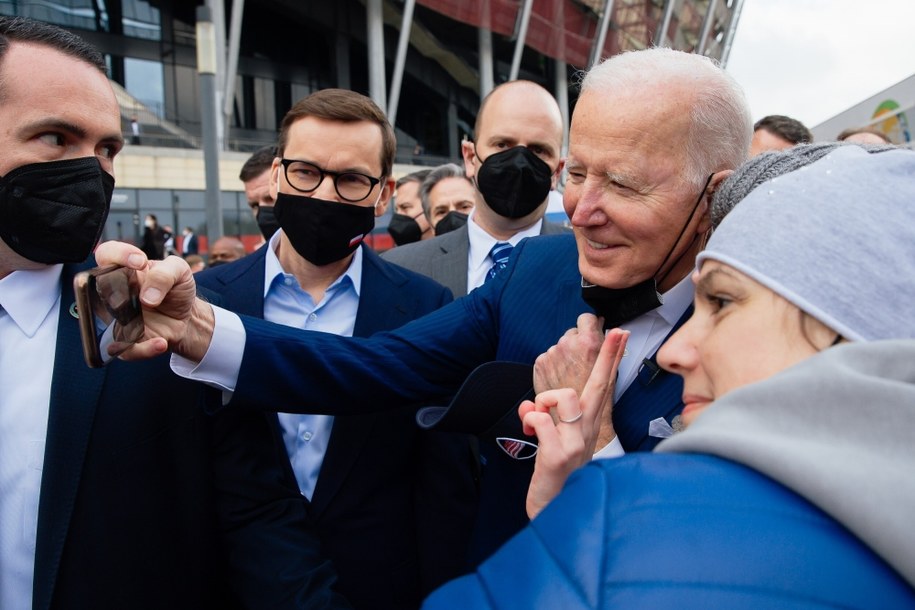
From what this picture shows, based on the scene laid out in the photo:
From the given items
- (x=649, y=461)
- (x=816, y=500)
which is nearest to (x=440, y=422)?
(x=649, y=461)

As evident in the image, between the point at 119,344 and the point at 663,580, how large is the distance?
111 cm

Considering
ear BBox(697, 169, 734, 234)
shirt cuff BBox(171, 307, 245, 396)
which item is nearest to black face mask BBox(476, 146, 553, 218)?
ear BBox(697, 169, 734, 234)

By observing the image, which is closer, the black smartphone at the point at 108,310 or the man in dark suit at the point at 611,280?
the black smartphone at the point at 108,310

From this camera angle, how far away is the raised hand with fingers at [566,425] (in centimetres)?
122

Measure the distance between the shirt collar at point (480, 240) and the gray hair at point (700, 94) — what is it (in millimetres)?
Answer: 1797

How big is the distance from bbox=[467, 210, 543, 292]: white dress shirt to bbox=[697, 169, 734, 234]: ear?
71.0 inches

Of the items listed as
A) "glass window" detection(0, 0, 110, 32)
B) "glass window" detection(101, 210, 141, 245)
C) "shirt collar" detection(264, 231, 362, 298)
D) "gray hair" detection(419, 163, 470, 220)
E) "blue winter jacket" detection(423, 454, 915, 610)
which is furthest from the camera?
"glass window" detection(0, 0, 110, 32)

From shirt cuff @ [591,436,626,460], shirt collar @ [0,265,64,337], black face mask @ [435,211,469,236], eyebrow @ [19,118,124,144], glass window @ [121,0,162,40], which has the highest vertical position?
eyebrow @ [19,118,124,144]

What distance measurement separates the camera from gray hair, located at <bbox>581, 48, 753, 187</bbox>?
1479mm

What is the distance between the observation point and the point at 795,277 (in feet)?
2.71

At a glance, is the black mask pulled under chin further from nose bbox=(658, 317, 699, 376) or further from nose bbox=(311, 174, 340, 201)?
nose bbox=(311, 174, 340, 201)

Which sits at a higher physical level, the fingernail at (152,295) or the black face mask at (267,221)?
the fingernail at (152,295)

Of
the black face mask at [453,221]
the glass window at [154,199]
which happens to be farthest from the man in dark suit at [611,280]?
the glass window at [154,199]

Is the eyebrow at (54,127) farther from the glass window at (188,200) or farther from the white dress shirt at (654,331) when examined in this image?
the glass window at (188,200)
